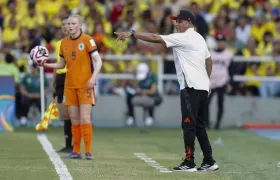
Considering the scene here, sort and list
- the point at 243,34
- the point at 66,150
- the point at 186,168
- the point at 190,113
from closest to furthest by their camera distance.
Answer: the point at 190,113 < the point at 186,168 < the point at 66,150 < the point at 243,34

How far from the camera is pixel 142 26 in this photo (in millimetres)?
26031

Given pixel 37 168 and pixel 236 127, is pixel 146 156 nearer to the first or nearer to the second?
pixel 37 168

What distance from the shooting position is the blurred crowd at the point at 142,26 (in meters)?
24.7

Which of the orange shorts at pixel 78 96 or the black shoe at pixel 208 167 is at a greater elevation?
the orange shorts at pixel 78 96

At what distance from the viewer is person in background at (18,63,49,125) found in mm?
22969

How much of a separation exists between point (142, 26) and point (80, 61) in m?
11.7

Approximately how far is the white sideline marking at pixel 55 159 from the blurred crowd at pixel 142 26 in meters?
5.12

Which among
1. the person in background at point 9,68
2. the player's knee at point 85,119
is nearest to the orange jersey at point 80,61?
the player's knee at point 85,119

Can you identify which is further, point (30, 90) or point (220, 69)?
point (30, 90)

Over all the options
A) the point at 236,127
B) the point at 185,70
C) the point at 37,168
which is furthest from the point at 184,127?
the point at 236,127

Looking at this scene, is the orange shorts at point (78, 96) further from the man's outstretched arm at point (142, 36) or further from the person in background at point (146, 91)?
the person in background at point (146, 91)

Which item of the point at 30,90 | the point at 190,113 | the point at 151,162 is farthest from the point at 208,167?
the point at 30,90

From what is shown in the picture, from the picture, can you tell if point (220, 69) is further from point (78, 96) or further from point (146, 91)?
point (78, 96)

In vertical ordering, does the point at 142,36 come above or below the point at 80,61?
above
